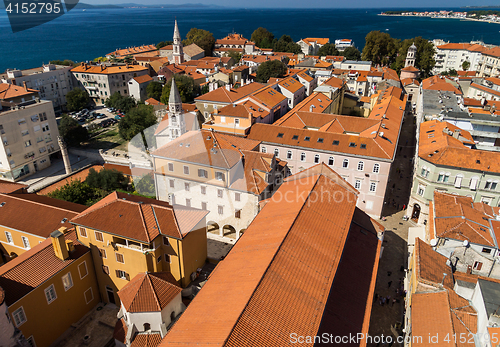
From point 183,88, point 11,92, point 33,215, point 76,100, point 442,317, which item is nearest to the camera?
point 442,317

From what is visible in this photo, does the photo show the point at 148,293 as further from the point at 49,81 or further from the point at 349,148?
the point at 49,81

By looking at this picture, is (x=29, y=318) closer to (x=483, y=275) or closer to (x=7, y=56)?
(x=483, y=275)

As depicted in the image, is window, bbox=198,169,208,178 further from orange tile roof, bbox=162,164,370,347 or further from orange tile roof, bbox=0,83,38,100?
orange tile roof, bbox=0,83,38,100

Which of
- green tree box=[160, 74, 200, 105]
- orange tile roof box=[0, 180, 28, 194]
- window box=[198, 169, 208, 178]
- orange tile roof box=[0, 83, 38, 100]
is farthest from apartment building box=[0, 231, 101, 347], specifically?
green tree box=[160, 74, 200, 105]

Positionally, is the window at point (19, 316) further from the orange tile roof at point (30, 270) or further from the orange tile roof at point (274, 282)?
the orange tile roof at point (274, 282)

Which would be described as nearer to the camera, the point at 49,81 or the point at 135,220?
the point at 135,220

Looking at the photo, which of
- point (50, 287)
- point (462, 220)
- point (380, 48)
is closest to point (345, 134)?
point (462, 220)
